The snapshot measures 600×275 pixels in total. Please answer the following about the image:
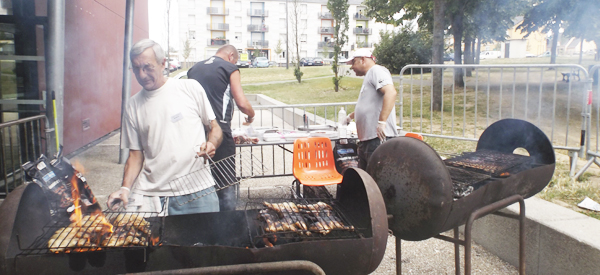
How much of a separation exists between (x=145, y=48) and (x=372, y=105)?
281 centimetres

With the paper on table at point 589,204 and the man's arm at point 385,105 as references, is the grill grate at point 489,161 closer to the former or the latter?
the man's arm at point 385,105

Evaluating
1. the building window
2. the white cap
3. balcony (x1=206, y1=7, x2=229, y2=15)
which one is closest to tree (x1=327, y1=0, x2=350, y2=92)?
the white cap

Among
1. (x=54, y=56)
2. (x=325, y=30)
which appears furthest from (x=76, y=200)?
(x=325, y=30)

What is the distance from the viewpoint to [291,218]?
2482 millimetres

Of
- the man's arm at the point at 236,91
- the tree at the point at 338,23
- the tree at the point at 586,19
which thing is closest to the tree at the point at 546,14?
the tree at the point at 586,19

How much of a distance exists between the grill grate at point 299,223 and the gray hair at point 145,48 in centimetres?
114

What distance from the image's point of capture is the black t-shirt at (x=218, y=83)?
3.81 meters

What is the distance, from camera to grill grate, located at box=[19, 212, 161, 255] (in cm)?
200

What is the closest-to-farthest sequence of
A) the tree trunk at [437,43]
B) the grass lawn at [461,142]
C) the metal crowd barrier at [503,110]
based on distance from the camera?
1. the grass lawn at [461,142]
2. the metal crowd barrier at [503,110]
3. the tree trunk at [437,43]

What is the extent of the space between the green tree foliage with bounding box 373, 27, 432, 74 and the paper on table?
23172mm

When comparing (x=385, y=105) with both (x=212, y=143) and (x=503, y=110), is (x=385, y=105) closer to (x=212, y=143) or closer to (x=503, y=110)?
(x=212, y=143)

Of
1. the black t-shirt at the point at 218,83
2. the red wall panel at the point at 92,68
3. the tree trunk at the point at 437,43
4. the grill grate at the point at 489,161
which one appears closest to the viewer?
the grill grate at the point at 489,161

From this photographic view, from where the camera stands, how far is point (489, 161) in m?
3.37

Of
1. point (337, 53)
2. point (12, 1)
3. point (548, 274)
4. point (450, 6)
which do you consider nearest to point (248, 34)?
point (337, 53)
